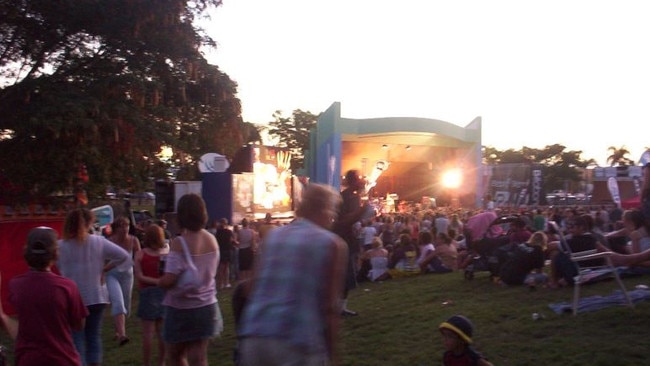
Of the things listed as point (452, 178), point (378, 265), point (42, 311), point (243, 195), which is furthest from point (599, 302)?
point (452, 178)

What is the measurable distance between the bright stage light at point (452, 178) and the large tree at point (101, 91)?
1072 inches

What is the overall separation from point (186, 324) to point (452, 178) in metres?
36.7

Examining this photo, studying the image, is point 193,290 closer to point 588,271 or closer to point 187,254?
point 187,254

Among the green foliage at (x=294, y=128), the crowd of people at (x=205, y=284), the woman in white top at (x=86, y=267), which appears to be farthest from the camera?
the green foliage at (x=294, y=128)

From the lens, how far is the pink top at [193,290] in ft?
18.0

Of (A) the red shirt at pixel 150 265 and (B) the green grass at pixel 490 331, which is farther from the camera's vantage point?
(A) the red shirt at pixel 150 265

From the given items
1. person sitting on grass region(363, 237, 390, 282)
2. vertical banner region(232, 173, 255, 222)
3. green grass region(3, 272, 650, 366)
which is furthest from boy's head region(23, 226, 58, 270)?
vertical banner region(232, 173, 255, 222)

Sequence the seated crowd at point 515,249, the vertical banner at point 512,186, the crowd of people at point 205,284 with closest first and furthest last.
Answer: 1. the crowd of people at point 205,284
2. the seated crowd at point 515,249
3. the vertical banner at point 512,186

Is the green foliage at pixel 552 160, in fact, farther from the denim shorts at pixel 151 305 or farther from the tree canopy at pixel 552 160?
the denim shorts at pixel 151 305

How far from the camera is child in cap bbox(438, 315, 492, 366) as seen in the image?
5.55 m

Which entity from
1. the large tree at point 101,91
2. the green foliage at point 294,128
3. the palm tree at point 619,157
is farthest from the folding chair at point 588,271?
the palm tree at point 619,157

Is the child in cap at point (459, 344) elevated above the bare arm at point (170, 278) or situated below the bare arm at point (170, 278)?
below

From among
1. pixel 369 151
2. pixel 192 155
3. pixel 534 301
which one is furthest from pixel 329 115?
pixel 534 301

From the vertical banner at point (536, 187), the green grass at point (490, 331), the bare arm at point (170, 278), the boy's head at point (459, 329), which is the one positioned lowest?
the green grass at point (490, 331)
